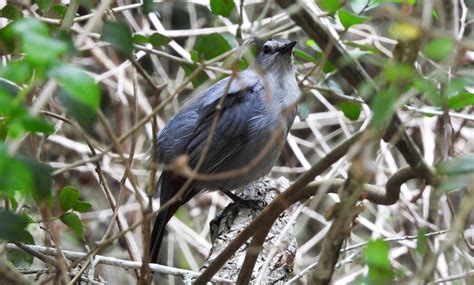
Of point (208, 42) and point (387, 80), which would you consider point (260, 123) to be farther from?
point (387, 80)

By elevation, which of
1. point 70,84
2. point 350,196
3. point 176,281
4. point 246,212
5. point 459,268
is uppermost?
point 70,84

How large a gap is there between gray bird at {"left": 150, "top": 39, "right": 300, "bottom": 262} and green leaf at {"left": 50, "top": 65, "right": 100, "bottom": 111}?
8.06 ft

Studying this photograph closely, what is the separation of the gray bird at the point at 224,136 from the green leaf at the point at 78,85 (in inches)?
96.8

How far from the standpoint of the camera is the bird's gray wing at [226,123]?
398 cm

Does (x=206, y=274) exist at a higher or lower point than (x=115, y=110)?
higher

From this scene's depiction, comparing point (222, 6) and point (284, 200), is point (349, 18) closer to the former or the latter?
Result: point (222, 6)

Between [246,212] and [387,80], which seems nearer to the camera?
[387,80]

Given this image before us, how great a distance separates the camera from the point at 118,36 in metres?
1.85

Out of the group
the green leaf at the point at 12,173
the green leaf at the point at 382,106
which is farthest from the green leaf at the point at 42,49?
the green leaf at the point at 382,106

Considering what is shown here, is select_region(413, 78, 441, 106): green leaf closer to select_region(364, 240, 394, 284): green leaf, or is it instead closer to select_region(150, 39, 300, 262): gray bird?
select_region(364, 240, 394, 284): green leaf

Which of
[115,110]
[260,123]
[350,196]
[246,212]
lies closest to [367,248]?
[350,196]

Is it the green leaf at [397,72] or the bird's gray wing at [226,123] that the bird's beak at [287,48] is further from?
the green leaf at [397,72]

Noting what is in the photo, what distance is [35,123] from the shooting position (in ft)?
4.91

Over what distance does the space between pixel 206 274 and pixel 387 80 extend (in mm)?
874
